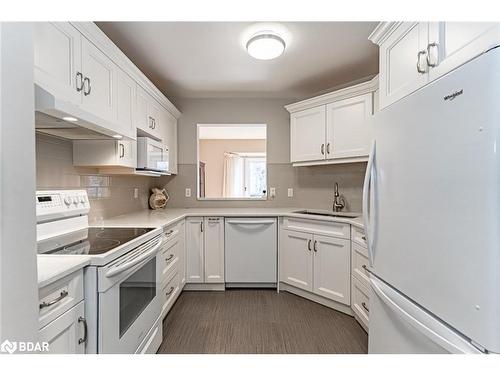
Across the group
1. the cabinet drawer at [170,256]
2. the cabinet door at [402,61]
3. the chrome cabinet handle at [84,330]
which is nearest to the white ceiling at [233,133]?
the cabinet drawer at [170,256]

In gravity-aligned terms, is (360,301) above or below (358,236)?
below

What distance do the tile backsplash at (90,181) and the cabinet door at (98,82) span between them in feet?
1.16

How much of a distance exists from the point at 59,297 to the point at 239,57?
7.24 ft

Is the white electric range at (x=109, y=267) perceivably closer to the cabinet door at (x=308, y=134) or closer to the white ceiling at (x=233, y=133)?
the cabinet door at (x=308, y=134)

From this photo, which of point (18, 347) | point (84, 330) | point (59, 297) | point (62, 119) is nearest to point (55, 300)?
point (59, 297)

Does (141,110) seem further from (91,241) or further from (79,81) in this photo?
(91,241)

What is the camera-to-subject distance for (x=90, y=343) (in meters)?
1.10

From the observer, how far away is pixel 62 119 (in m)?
1.17

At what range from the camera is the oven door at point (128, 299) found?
3.78ft

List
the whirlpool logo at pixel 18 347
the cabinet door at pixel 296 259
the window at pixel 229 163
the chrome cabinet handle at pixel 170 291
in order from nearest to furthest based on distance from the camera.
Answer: the whirlpool logo at pixel 18 347, the chrome cabinet handle at pixel 170 291, the cabinet door at pixel 296 259, the window at pixel 229 163

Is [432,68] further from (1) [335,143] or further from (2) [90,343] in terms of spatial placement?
(2) [90,343]

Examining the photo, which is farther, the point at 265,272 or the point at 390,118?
the point at 265,272
